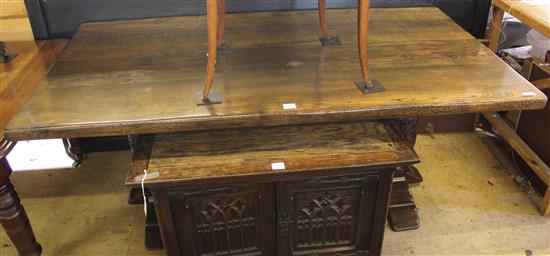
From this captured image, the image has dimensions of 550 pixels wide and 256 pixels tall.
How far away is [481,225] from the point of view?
1.78 metres

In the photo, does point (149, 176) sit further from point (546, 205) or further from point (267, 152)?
point (546, 205)

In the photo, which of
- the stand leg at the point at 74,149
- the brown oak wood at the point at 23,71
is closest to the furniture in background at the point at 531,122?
the brown oak wood at the point at 23,71

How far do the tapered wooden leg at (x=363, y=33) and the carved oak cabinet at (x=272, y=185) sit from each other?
19 centimetres

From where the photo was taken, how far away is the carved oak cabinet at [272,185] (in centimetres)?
127

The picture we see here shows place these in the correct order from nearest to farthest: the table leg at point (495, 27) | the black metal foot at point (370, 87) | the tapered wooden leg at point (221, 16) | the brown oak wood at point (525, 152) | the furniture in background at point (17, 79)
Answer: the black metal foot at point (370, 87)
the furniture in background at point (17, 79)
the tapered wooden leg at point (221, 16)
the brown oak wood at point (525, 152)
the table leg at point (495, 27)

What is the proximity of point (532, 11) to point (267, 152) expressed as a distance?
3.93ft

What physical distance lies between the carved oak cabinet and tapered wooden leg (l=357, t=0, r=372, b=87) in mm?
192

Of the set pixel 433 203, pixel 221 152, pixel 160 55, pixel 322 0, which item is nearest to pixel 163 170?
pixel 221 152

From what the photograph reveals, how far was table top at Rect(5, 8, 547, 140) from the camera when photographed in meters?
1.21

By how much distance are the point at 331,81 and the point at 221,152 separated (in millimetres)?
390

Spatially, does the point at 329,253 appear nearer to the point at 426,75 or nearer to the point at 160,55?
the point at 426,75

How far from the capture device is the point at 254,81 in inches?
53.8

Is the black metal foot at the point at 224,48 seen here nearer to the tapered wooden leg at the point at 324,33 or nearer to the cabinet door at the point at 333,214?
the tapered wooden leg at the point at 324,33

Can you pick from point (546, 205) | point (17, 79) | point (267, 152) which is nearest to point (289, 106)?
point (267, 152)
